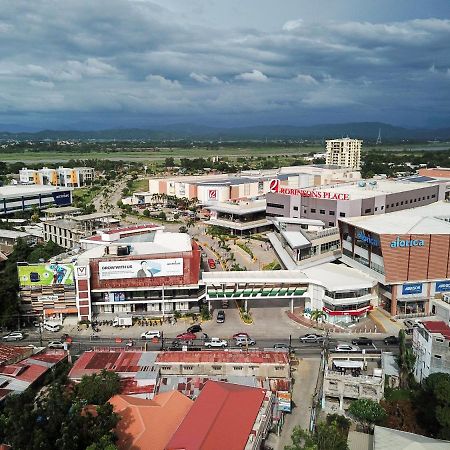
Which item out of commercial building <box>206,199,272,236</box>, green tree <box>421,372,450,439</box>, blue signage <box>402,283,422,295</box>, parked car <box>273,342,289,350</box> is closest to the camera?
green tree <box>421,372,450,439</box>

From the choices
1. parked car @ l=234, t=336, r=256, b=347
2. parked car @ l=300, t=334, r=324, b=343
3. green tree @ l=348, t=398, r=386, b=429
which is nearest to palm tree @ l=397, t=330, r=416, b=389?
green tree @ l=348, t=398, r=386, b=429

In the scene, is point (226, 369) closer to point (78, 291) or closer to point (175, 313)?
point (175, 313)

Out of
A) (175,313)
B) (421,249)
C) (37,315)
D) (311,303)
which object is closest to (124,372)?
(175,313)

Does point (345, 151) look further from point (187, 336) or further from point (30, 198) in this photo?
point (187, 336)

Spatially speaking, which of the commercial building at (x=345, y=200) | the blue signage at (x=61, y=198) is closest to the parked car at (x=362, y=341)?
the commercial building at (x=345, y=200)

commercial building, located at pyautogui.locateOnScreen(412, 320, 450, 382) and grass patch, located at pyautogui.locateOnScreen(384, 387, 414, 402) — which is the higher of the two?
commercial building, located at pyautogui.locateOnScreen(412, 320, 450, 382)

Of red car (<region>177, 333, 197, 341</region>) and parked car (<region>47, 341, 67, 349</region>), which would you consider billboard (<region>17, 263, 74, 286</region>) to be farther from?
red car (<region>177, 333, 197, 341</region>)

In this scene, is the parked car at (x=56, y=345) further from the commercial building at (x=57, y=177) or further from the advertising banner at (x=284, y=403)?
the commercial building at (x=57, y=177)
